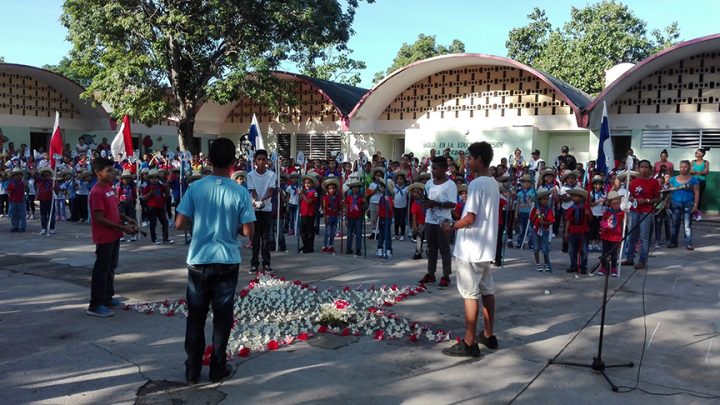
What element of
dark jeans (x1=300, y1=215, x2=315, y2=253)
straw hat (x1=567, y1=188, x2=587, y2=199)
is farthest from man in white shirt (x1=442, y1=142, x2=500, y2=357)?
dark jeans (x1=300, y1=215, x2=315, y2=253)

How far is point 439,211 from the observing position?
26.2ft

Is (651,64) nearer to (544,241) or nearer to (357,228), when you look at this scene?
(544,241)

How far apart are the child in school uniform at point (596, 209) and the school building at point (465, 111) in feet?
17.3

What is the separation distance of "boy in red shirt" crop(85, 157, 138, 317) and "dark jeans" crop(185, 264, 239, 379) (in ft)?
7.16

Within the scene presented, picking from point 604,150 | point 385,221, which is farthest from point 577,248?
point 385,221

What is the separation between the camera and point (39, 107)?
26422mm

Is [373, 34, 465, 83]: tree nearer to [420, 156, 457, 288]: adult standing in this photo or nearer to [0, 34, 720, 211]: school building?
[0, 34, 720, 211]: school building

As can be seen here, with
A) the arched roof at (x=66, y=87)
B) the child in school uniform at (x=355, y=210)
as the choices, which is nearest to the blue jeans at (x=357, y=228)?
the child in school uniform at (x=355, y=210)

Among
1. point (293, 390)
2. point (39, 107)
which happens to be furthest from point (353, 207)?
point (39, 107)

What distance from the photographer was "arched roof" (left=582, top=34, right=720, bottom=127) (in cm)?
1640

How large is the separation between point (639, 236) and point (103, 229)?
866 cm

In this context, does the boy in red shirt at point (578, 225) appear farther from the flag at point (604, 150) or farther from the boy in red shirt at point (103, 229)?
the boy in red shirt at point (103, 229)

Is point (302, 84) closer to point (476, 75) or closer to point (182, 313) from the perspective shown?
point (476, 75)

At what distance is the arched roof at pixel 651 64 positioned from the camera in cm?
1640
